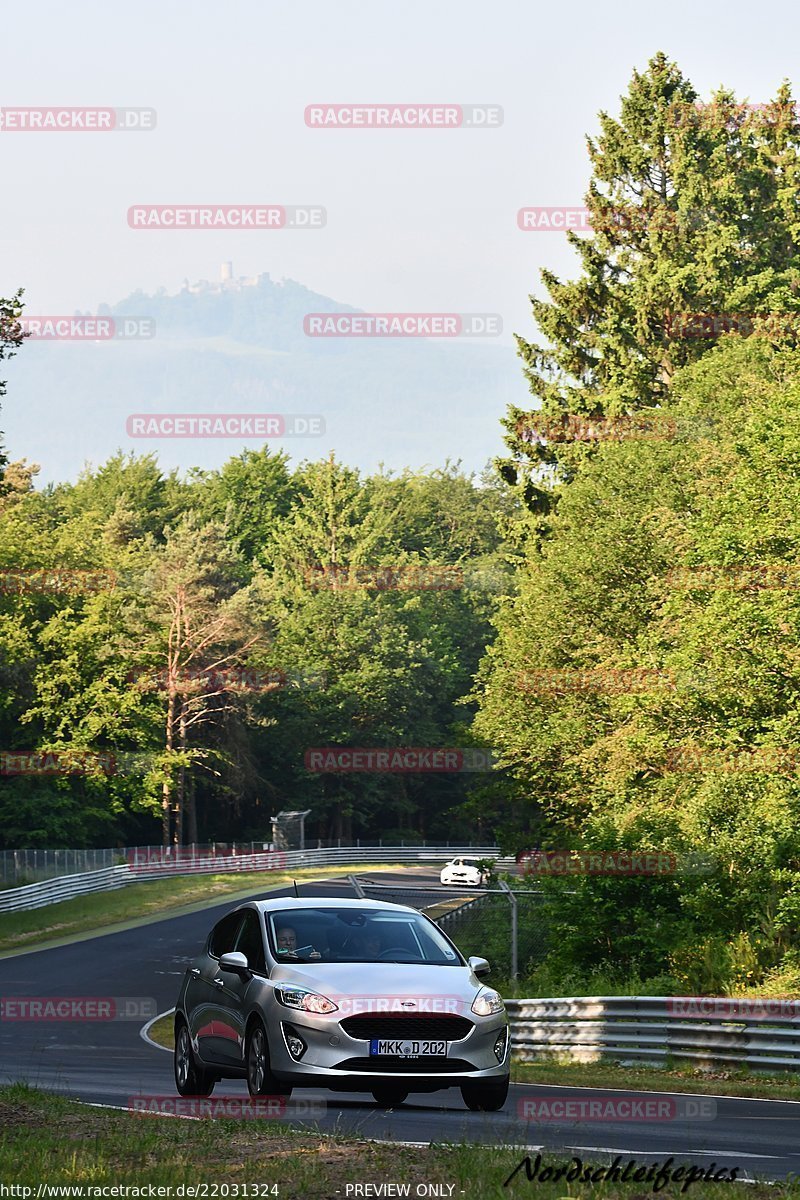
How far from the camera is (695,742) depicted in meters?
36.5

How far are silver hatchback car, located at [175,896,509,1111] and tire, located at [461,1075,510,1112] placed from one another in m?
0.01

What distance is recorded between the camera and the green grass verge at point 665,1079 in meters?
17.6

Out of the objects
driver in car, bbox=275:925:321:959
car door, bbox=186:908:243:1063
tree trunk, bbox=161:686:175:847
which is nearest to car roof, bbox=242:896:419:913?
driver in car, bbox=275:925:321:959

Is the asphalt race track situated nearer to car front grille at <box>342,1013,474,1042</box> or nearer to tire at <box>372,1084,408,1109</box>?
tire at <box>372,1084,408,1109</box>

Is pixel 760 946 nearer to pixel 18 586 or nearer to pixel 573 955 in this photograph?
pixel 573 955

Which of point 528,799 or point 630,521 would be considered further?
point 528,799

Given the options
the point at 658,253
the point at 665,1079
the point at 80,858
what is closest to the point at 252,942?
the point at 665,1079

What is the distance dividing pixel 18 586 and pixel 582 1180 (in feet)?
240

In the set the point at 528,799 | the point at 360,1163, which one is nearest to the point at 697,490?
the point at 528,799

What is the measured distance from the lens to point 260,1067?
42.4 feet

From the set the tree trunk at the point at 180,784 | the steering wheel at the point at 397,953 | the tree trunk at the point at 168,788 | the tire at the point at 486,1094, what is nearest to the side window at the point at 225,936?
the steering wheel at the point at 397,953

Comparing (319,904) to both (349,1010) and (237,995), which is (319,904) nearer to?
(237,995)

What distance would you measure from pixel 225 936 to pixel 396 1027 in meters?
2.74

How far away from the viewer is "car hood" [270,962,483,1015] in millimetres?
12617
